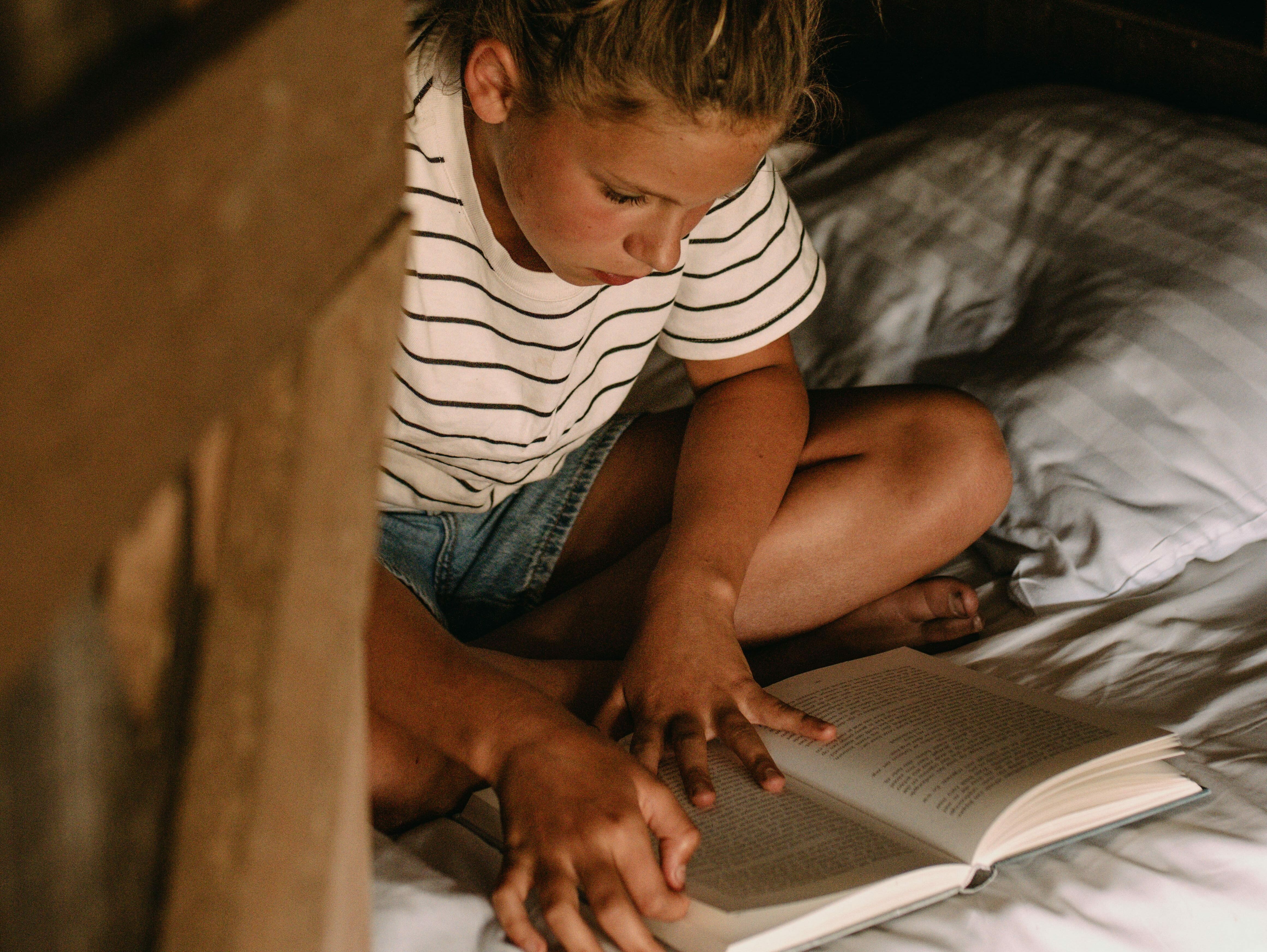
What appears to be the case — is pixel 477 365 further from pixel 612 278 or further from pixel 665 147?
pixel 665 147

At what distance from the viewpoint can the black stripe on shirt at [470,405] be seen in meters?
0.89

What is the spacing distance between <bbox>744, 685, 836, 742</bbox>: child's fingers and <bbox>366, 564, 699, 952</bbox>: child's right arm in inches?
5.2

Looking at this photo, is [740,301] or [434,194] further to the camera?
[740,301]

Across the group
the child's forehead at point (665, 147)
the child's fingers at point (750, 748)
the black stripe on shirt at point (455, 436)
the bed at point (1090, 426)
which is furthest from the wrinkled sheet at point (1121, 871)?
the child's forehead at point (665, 147)

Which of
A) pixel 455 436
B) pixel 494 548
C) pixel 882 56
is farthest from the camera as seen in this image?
pixel 882 56

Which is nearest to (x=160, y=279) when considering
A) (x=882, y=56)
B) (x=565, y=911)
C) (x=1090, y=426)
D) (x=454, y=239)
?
(x=565, y=911)

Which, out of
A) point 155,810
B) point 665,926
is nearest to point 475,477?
point 665,926

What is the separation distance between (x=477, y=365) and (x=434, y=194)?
0.43ft

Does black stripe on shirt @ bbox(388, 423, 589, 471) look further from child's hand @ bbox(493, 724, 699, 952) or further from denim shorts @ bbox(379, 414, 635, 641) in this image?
child's hand @ bbox(493, 724, 699, 952)

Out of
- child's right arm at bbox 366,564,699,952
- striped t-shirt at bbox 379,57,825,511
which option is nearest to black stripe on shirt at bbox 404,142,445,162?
striped t-shirt at bbox 379,57,825,511

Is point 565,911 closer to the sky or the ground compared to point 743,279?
closer to the ground

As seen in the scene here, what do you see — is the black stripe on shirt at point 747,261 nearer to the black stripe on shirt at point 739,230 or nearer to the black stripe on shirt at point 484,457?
the black stripe on shirt at point 739,230

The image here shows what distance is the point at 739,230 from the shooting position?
97 centimetres

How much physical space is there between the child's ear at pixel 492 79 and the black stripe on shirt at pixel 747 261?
0.84 feet
